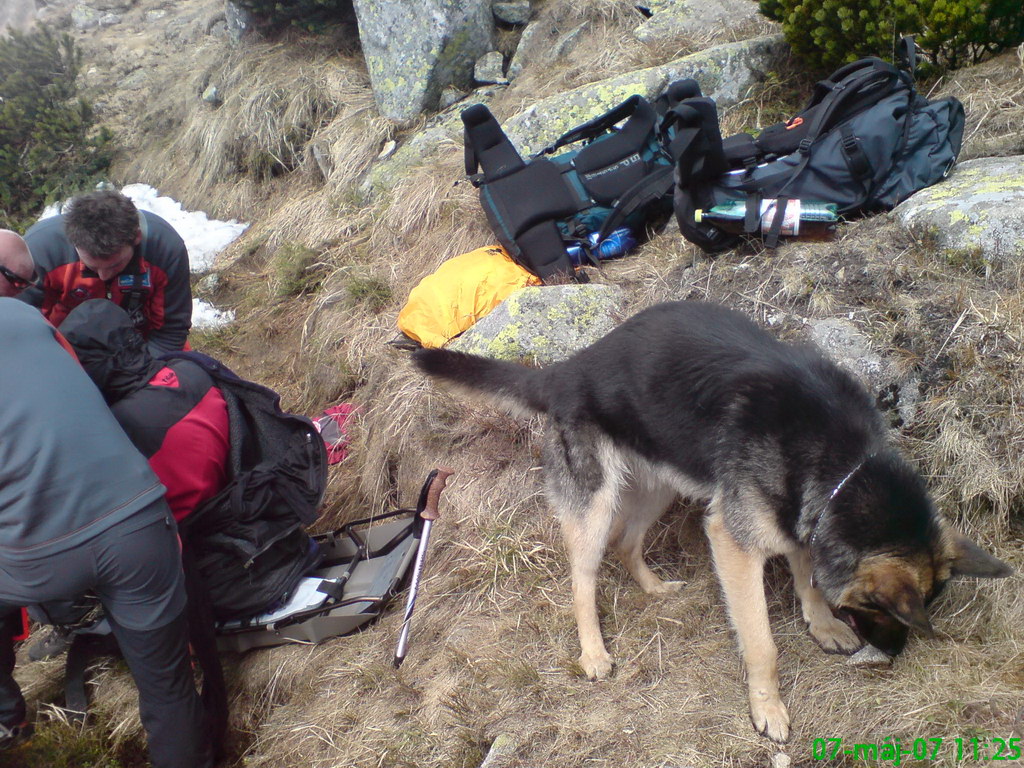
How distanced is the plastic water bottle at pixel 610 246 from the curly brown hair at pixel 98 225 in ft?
9.70

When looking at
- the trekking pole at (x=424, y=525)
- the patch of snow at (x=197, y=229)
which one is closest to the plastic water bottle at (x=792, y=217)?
the trekking pole at (x=424, y=525)

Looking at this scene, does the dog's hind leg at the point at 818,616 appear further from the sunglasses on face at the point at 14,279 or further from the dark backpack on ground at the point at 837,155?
the sunglasses on face at the point at 14,279

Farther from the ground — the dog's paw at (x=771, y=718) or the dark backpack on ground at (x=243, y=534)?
the dark backpack on ground at (x=243, y=534)

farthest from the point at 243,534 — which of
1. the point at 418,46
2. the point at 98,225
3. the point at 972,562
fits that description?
the point at 418,46

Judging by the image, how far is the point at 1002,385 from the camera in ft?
10.8

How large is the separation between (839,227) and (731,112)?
233 cm

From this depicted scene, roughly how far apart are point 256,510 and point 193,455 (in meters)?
0.43

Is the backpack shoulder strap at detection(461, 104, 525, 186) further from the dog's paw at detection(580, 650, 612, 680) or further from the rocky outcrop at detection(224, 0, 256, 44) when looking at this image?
the rocky outcrop at detection(224, 0, 256, 44)

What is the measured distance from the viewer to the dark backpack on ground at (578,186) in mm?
5305

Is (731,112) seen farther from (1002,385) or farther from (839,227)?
(1002,385)

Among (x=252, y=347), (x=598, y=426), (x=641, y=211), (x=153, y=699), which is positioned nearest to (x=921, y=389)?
(x=598, y=426)

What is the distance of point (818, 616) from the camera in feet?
10.5

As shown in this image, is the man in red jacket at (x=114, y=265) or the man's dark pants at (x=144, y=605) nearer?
the man's dark pants at (x=144, y=605)

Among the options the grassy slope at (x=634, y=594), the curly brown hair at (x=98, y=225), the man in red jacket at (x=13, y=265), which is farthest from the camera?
the curly brown hair at (x=98, y=225)
